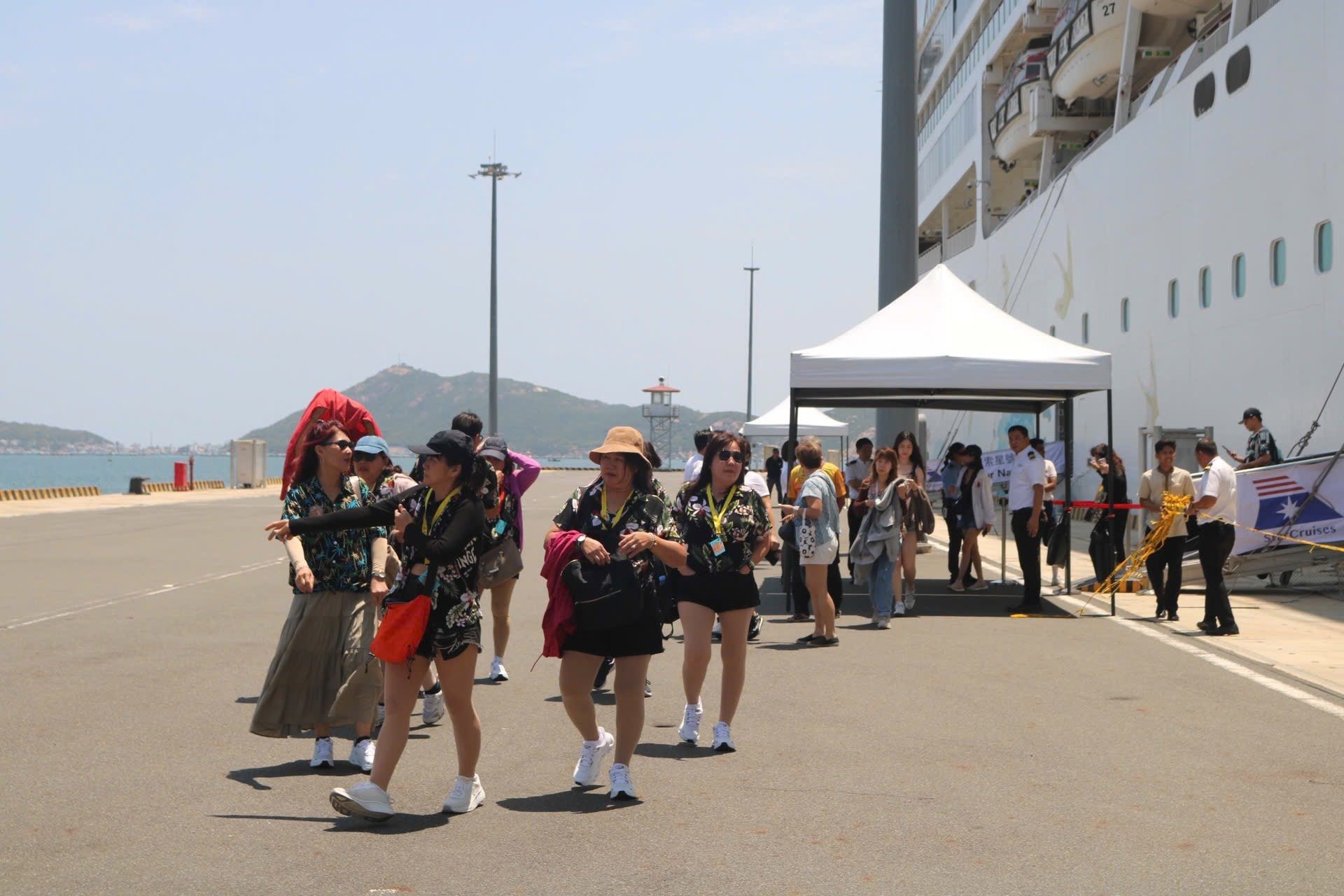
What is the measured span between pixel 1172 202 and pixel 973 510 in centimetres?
1008

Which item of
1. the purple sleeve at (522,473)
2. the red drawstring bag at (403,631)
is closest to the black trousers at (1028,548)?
the purple sleeve at (522,473)

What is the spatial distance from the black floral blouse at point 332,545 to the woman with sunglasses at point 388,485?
0.50 feet

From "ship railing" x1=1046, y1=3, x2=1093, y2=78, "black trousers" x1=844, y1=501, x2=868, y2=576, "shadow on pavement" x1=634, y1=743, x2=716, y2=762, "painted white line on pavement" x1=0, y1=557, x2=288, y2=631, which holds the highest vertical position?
"ship railing" x1=1046, y1=3, x2=1093, y2=78

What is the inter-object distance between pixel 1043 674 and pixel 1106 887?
5.16 m

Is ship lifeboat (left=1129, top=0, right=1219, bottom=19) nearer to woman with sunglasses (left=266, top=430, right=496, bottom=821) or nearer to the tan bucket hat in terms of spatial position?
the tan bucket hat

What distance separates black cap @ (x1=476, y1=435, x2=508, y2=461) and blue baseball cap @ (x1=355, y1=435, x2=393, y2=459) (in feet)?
1.52

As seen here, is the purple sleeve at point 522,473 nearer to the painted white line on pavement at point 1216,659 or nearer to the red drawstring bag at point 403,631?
the red drawstring bag at point 403,631

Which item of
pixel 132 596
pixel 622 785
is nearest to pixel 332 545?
pixel 622 785

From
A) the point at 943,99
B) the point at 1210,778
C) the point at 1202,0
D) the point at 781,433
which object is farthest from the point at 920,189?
the point at 1210,778

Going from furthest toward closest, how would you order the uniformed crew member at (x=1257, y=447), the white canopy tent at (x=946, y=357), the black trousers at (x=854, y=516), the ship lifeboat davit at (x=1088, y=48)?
the ship lifeboat davit at (x=1088, y=48) < the uniformed crew member at (x=1257, y=447) < the white canopy tent at (x=946, y=357) < the black trousers at (x=854, y=516)

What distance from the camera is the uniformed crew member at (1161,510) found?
13.0 metres

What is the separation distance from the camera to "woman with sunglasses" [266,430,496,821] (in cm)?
573

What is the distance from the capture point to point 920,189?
51281 millimetres

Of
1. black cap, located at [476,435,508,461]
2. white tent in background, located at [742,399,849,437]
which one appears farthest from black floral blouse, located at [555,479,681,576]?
white tent in background, located at [742,399,849,437]
